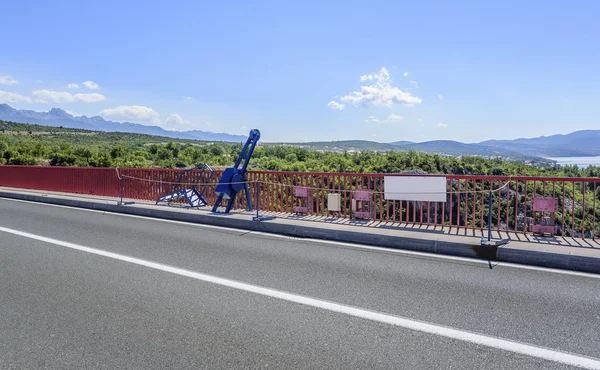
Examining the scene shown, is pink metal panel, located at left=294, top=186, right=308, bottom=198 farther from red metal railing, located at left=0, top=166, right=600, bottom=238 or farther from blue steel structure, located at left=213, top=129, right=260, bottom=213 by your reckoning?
blue steel structure, located at left=213, top=129, right=260, bottom=213

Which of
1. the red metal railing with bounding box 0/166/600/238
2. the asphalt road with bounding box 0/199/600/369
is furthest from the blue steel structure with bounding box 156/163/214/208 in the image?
the asphalt road with bounding box 0/199/600/369

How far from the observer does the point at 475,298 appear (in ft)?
17.4

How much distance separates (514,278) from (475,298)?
1279 millimetres

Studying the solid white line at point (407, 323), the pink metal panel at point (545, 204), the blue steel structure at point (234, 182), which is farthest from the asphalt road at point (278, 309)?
the blue steel structure at point (234, 182)

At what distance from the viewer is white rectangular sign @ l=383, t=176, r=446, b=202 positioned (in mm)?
9016

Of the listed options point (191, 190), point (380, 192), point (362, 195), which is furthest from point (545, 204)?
point (191, 190)

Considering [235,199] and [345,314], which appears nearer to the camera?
[345,314]

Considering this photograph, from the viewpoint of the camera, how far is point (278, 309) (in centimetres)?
489

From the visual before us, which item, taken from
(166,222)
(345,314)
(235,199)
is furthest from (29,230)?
(345,314)

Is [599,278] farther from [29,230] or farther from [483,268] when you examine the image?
[29,230]

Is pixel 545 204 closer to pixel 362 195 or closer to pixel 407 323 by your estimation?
pixel 362 195

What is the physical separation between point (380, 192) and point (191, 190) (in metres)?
6.69

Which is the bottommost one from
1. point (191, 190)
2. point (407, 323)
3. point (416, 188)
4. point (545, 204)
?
point (407, 323)

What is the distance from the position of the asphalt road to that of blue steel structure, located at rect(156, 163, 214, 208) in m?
5.38
